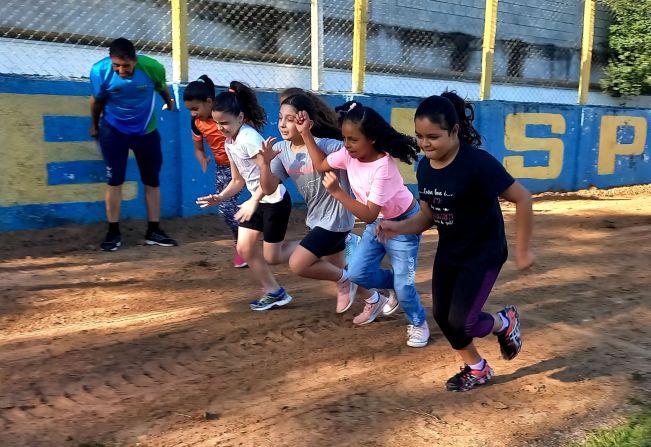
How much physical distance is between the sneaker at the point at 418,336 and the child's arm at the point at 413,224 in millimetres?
706

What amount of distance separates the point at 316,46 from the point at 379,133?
586 centimetres

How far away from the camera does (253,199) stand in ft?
15.3

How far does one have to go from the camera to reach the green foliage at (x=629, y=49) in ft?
48.6

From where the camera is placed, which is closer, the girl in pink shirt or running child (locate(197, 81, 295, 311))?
the girl in pink shirt

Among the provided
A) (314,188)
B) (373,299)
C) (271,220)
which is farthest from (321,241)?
(373,299)

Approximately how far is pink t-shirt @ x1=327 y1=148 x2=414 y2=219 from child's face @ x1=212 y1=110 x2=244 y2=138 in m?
0.86

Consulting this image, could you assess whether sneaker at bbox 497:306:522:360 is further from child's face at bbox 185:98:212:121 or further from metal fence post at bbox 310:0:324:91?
→ metal fence post at bbox 310:0:324:91

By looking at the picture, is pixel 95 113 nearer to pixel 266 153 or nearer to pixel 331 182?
pixel 266 153

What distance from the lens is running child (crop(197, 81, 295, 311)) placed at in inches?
187

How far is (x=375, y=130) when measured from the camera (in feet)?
13.0

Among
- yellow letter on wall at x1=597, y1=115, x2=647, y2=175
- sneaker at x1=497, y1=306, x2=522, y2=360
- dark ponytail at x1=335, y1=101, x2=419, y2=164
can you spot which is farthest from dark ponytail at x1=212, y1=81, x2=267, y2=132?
yellow letter on wall at x1=597, y1=115, x2=647, y2=175

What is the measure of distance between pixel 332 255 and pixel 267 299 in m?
0.56

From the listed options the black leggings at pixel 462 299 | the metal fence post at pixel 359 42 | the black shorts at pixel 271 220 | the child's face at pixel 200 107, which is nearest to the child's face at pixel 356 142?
the black leggings at pixel 462 299

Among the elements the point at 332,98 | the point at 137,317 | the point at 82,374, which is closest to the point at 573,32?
the point at 332,98
